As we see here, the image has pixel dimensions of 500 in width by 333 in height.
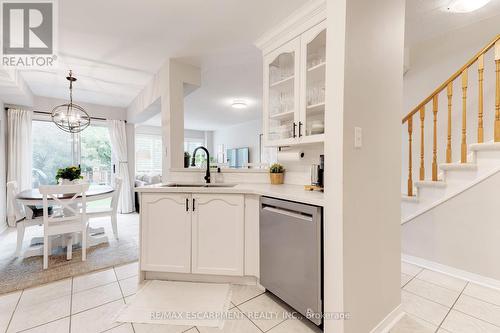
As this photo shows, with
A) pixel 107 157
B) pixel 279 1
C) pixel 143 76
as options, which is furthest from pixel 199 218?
pixel 107 157

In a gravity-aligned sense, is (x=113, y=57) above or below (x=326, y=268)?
above

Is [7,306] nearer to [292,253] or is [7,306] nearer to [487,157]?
[292,253]

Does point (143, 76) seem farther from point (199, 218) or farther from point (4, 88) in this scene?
point (199, 218)

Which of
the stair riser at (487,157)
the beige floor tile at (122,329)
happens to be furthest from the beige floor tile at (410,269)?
the beige floor tile at (122,329)

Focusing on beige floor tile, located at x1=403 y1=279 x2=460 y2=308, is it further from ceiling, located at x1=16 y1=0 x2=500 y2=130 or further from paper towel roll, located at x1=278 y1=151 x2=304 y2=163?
ceiling, located at x1=16 y1=0 x2=500 y2=130

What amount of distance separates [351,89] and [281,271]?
1.37 m

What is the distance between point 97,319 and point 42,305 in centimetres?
58

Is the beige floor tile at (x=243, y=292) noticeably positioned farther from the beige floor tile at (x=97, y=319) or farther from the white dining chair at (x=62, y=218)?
the white dining chair at (x=62, y=218)

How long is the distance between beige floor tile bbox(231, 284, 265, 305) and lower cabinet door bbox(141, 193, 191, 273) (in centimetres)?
47

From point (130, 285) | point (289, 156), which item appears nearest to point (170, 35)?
point (289, 156)

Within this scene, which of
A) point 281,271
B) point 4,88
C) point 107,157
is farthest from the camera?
point 107,157

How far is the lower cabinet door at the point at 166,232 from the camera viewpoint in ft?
6.68

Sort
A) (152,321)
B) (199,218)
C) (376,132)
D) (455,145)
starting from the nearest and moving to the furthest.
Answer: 1. (376,132)
2. (152,321)
3. (199,218)
4. (455,145)

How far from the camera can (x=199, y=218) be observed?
6.64 feet
